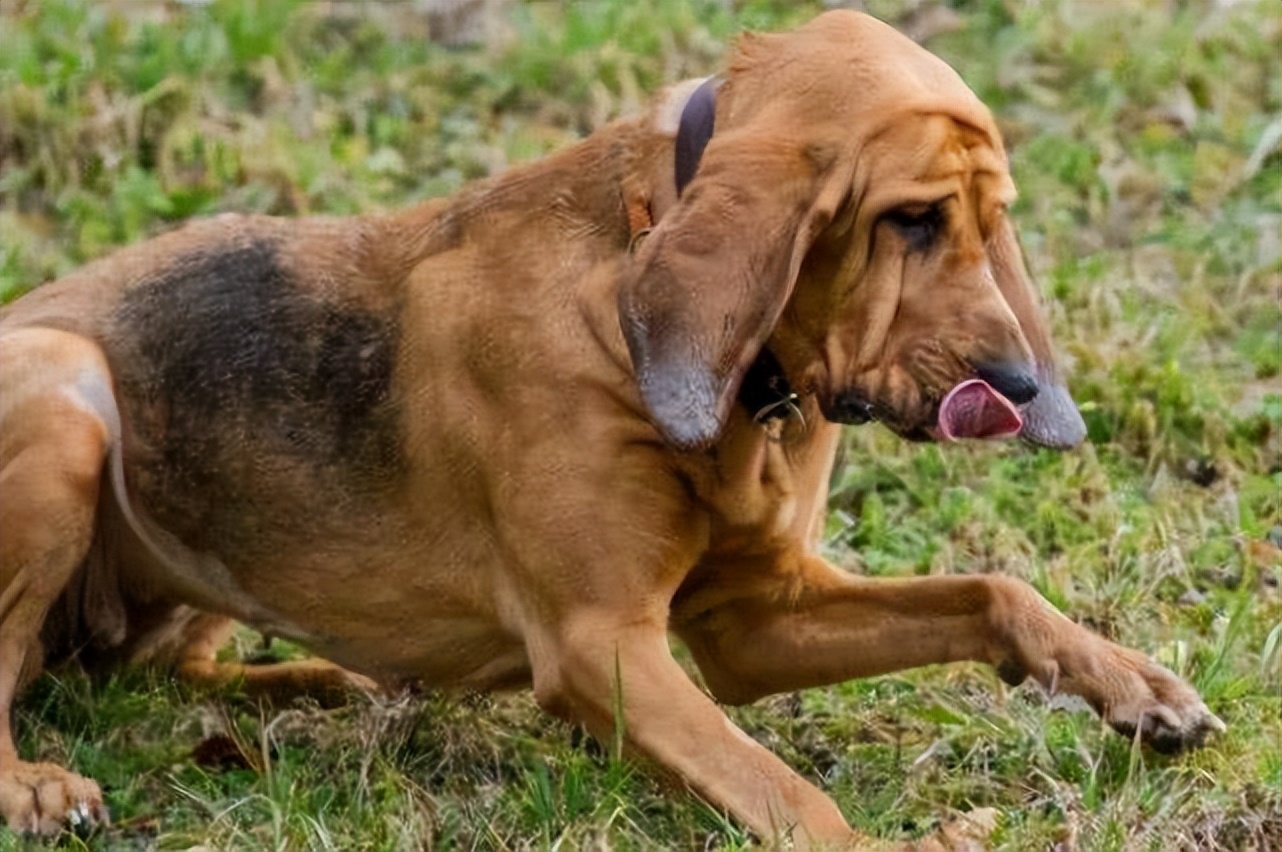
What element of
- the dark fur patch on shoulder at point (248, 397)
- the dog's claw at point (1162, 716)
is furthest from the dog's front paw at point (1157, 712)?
the dark fur patch on shoulder at point (248, 397)

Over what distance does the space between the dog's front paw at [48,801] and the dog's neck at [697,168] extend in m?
1.53

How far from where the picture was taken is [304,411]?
5617mm

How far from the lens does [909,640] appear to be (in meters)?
5.54

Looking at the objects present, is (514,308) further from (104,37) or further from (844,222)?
(104,37)

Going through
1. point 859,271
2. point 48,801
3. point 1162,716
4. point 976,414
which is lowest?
point 48,801

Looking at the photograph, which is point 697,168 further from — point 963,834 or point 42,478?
point 42,478

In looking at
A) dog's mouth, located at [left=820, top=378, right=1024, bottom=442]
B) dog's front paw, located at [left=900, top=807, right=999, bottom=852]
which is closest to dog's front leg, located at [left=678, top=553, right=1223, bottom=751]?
dog's front paw, located at [left=900, top=807, right=999, bottom=852]

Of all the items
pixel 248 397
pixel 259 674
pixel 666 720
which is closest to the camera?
pixel 666 720

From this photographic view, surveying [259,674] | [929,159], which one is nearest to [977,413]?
[929,159]

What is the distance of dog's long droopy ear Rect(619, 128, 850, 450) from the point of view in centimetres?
470

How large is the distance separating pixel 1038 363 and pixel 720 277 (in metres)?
0.60

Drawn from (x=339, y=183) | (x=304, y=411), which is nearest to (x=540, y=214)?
(x=304, y=411)

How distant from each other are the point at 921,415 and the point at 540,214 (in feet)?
3.37

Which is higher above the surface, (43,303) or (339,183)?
(43,303)
